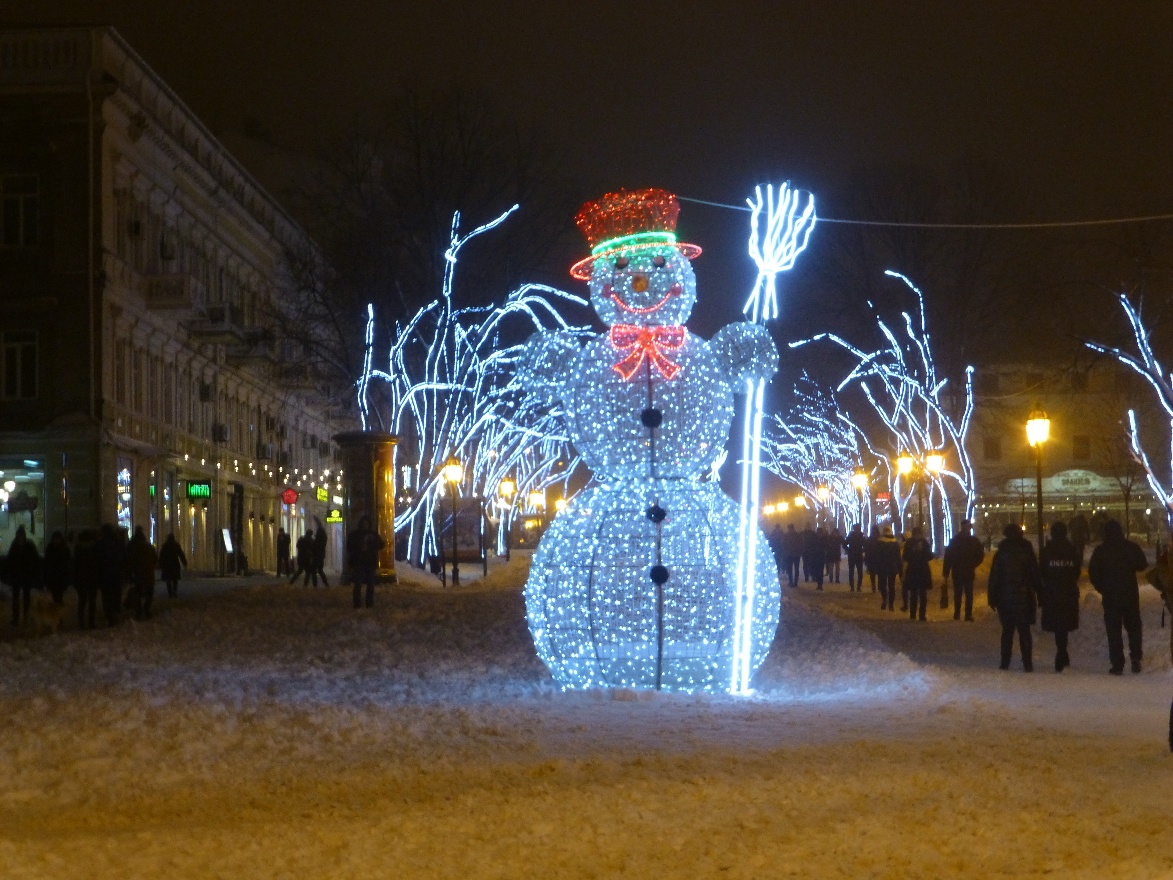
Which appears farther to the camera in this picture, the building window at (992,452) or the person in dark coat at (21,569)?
the building window at (992,452)

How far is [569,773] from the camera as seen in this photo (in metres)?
8.53

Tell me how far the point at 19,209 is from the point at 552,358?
29.2 meters

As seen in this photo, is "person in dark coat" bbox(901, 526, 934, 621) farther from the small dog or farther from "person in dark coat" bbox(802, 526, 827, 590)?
the small dog

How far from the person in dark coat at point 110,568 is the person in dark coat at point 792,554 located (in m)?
20.6

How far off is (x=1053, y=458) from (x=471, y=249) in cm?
5432

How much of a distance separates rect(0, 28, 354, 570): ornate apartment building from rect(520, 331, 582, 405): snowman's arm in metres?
26.4

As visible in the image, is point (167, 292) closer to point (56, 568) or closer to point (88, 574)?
point (56, 568)

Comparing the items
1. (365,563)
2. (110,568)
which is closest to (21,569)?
(110,568)

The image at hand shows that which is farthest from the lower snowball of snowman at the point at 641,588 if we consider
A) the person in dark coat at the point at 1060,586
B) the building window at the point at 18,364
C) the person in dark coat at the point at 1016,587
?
the building window at the point at 18,364

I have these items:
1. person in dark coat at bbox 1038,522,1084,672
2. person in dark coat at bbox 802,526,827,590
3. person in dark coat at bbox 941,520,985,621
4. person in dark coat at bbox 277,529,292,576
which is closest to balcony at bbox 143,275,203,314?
A: person in dark coat at bbox 277,529,292,576

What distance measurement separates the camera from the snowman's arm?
11992 mm

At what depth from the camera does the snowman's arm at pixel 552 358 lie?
1199 centimetres

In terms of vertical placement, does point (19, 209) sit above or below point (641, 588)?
above

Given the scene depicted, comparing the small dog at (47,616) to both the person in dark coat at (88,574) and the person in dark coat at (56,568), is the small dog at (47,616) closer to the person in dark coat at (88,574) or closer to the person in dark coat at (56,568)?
the person in dark coat at (88,574)
